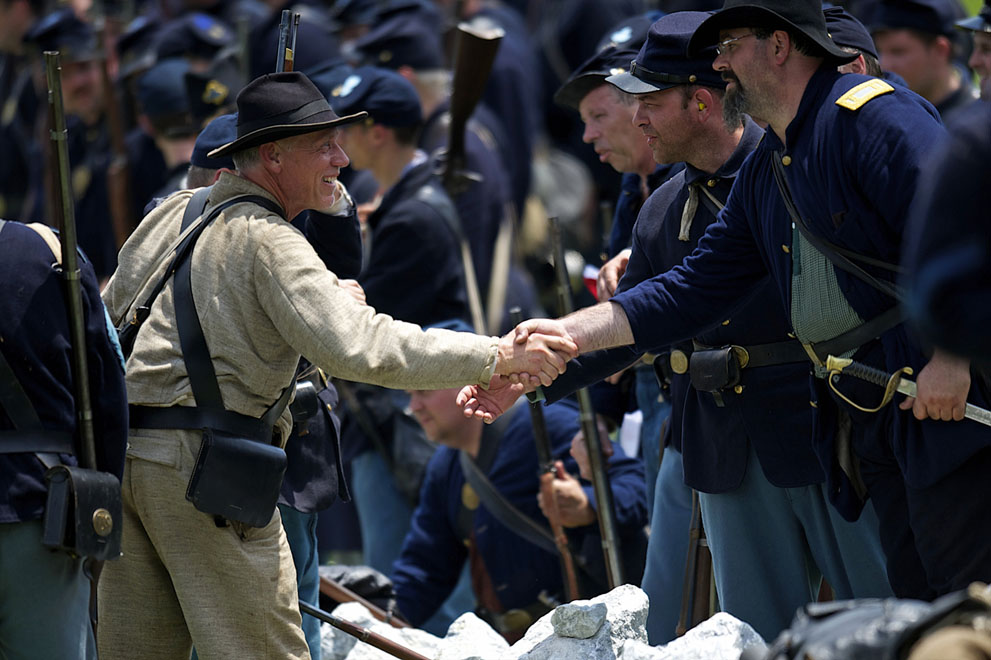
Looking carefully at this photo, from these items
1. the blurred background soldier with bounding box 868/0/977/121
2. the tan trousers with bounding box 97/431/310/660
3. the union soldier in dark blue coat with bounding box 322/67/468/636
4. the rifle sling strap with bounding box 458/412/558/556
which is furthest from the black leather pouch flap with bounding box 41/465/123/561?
the blurred background soldier with bounding box 868/0/977/121

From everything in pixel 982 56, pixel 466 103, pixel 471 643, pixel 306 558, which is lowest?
pixel 471 643

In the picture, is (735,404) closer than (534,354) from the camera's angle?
No

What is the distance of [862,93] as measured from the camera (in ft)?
14.8

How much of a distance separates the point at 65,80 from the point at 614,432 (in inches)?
206

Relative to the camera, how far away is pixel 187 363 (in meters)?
4.63

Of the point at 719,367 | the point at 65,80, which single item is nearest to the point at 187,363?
the point at 719,367

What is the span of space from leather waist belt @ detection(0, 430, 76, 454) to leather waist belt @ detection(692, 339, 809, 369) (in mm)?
2179

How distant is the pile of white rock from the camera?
14.6 feet

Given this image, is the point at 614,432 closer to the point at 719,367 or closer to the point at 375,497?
the point at 375,497

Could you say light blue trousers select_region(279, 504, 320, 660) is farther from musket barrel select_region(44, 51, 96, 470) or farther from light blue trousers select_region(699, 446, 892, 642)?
light blue trousers select_region(699, 446, 892, 642)

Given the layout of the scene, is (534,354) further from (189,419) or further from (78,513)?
(78,513)

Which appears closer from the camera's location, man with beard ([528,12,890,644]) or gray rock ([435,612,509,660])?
man with beard ([528,12,890,644])

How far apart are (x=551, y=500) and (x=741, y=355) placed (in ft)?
5.59

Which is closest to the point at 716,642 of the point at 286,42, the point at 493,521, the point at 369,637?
the point at 369,637
